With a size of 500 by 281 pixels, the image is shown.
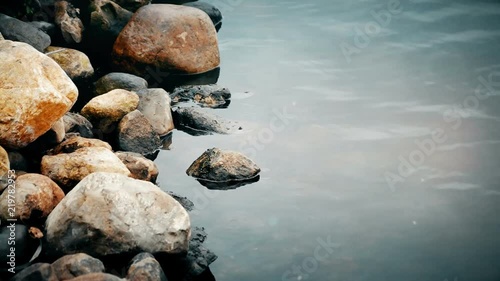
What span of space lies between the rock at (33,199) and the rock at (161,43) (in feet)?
18.0

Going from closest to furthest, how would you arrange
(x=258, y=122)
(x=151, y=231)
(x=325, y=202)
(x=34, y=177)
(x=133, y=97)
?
(x=151, y=231) → (x=34, y=177) → (x=325, y=202) → (x=133, y=97) → (x=258, y=122)

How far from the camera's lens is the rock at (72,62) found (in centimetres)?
1025

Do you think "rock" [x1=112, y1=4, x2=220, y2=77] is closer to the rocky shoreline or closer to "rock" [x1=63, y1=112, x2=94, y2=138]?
the rocky shoreline

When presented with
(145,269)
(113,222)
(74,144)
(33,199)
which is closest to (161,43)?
(74,144)

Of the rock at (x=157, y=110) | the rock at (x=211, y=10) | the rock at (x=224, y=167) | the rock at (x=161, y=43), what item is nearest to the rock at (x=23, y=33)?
the rock at (x=161, y=43)

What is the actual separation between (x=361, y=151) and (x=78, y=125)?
13.7 feet

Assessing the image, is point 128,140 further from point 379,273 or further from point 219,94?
point 379,273

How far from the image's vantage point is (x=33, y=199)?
19.3ft

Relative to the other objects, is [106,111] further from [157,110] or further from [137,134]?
[157,110]

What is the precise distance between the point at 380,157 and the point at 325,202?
4.93 ft

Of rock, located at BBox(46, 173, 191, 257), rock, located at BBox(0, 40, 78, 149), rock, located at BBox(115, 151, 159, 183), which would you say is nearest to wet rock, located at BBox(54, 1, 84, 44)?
rock, located at BBox(0, 40, 78, 149)

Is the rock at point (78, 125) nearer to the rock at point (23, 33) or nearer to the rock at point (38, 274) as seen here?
the rock at point (23, 33)

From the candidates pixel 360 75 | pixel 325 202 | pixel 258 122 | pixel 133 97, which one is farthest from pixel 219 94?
pixel 325 202

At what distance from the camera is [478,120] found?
9.09m
